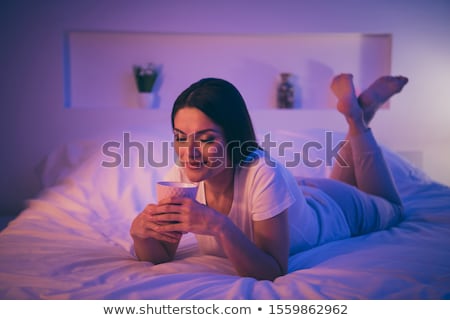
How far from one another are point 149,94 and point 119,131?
228mm

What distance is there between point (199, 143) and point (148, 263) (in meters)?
0.31

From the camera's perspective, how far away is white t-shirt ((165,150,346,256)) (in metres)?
0.88

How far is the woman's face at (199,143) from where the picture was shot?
90cm

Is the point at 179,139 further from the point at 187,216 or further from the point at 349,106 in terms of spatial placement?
the point at 349,106

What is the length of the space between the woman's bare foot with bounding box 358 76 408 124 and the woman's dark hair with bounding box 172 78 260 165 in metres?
0.72

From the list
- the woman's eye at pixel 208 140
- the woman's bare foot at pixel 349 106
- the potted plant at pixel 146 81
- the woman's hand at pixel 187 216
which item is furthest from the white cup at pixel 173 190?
the potted plant at pixel 146 81

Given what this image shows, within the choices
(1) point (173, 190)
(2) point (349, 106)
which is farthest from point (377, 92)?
(1) point (173, 190)

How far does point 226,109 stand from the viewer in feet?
2.97

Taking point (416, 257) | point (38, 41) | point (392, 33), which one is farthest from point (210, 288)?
point (392, 33)

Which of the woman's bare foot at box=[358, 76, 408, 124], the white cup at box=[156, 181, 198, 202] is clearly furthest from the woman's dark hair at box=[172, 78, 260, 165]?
the woman's bare foot at box=[358, 76, 408, 124]

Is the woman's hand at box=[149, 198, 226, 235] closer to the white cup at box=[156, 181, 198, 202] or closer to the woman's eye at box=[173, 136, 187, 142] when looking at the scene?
the white cup at box=[156, 181, 198, 202]

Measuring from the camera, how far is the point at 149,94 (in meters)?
1.99

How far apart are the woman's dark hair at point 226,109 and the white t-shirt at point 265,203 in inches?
1.5
